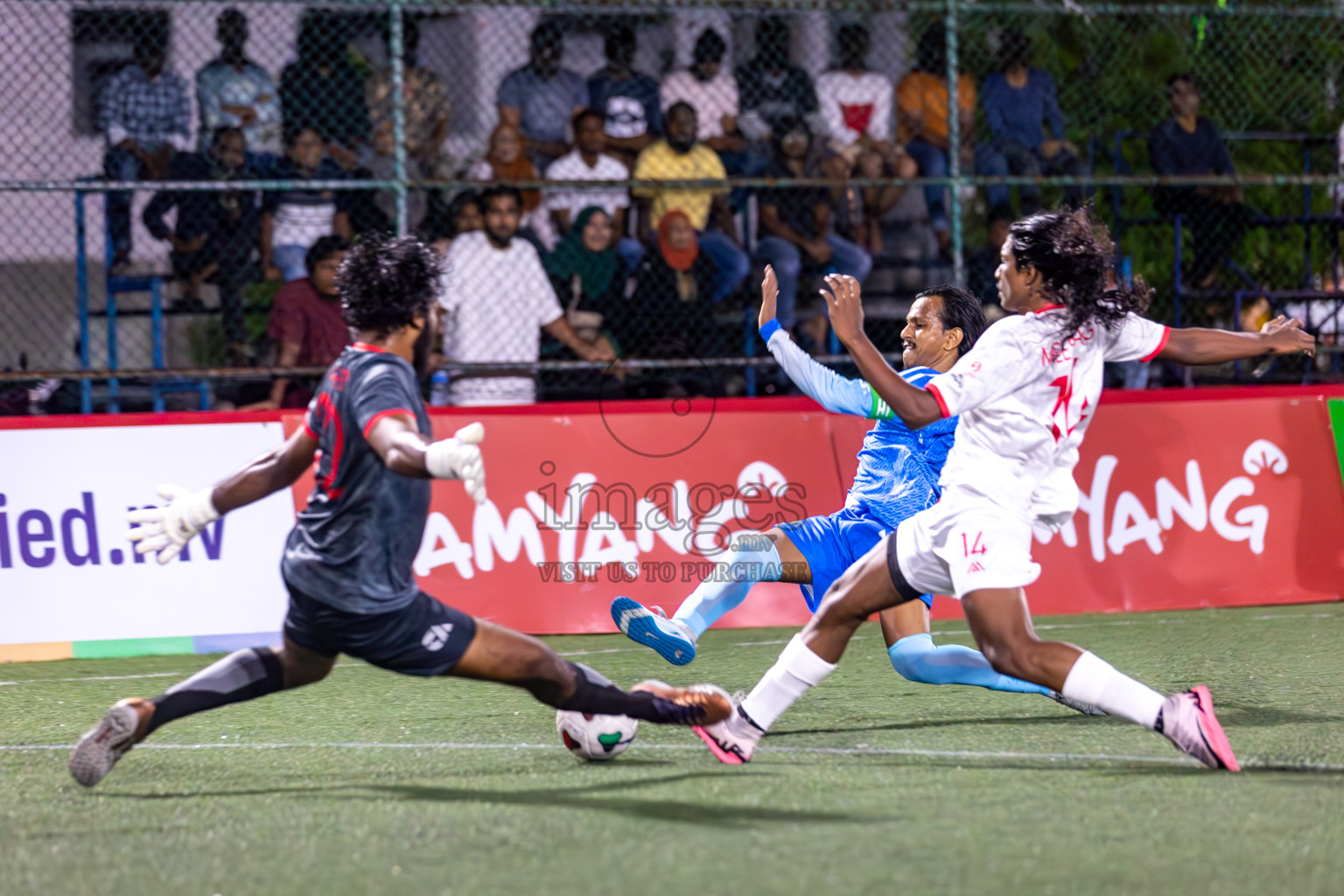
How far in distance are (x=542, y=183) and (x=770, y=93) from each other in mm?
2963

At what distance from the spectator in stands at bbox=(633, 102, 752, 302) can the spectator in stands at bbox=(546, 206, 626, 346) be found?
0.33 meters

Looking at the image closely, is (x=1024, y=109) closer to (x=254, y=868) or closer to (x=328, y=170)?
(x=328, y=170)

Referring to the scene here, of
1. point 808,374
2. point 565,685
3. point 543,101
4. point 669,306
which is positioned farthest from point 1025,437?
point 543,101

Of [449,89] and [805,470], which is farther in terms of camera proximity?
[449,89]

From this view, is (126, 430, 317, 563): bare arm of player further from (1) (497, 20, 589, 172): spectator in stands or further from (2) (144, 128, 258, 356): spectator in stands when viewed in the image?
(1) (497, 20, 589, 172): spectator in stands

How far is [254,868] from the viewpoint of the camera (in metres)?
3.80

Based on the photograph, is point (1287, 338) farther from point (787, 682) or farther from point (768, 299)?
point (787, 682)

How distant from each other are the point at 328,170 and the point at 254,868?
7.23 meters

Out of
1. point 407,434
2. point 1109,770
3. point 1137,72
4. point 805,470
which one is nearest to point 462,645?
point 407,434

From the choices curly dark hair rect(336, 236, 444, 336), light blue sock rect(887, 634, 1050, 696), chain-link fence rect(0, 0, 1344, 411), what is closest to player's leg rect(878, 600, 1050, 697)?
light blue sock rect(887, 634, 1050, 696)

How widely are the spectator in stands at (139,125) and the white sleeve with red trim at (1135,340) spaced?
748cm

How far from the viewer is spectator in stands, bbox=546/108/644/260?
10.7 meters

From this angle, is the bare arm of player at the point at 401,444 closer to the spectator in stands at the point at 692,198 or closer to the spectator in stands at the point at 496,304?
the spectator in stands at the point at 496,304

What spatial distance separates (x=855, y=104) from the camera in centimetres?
1193
